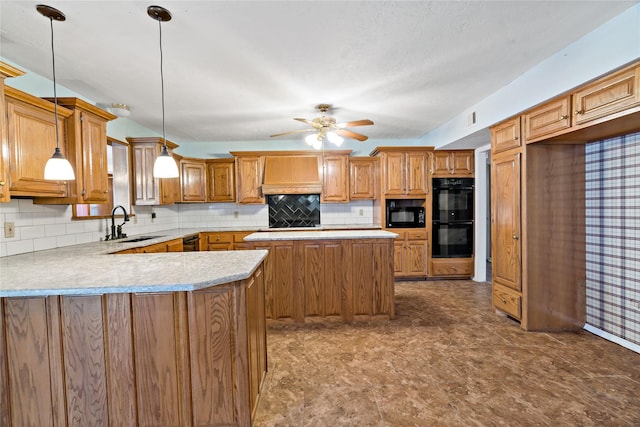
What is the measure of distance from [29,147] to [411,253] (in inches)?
181

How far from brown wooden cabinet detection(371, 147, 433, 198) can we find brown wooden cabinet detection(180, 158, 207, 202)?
10.0 feet

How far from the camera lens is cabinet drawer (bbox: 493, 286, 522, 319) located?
9.68ft

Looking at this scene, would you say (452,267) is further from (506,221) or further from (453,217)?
(506,221)

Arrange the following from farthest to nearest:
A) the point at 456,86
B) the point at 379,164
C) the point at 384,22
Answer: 1. the point at 379,164
2. the point at 456,86
3. the point at 384,22

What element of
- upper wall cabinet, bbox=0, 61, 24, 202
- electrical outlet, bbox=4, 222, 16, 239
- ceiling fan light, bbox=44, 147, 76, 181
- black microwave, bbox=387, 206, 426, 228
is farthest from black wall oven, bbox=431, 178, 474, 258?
electrical outlet, bbox=4, 222, 16, 239

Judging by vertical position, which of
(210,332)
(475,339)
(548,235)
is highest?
(548,235)

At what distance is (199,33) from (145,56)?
621mm

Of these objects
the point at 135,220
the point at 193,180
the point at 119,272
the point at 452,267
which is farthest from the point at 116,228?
the point at 452,267

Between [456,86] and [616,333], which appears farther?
[456,86]

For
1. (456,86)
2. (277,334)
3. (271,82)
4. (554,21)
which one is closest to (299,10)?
(271,82)

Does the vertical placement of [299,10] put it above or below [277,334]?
above

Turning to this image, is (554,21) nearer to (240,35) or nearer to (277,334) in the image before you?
(240,35)

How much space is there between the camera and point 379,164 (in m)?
5.10

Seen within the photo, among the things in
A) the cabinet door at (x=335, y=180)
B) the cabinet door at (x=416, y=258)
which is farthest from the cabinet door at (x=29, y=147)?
the cabinet door at (x=416, y=258)
